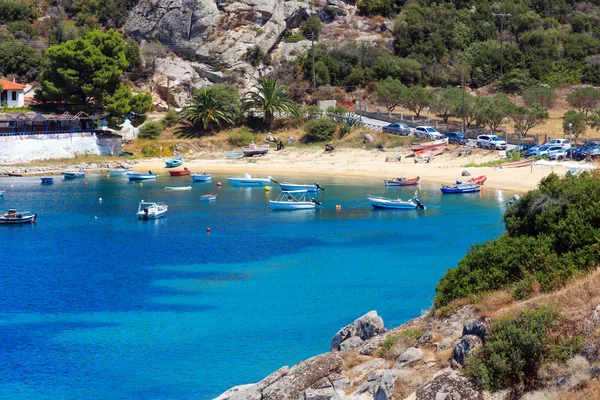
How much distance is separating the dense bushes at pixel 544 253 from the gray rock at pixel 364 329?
2.04 meters

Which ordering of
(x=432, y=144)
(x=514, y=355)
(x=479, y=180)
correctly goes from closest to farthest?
(x=514, y=355) < (x=479, y=180) < (x=432, y=144)

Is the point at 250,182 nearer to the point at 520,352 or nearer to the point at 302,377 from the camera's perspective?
the point at 302,377

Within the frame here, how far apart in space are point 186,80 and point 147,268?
70.0 meters

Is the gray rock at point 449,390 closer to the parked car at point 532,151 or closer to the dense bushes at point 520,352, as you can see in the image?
the dense bushes at point 520,352

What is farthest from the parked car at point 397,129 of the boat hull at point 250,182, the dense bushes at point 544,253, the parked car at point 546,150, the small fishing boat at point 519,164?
the dense bushes at point 544,253

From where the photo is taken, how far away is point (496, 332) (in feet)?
61.5

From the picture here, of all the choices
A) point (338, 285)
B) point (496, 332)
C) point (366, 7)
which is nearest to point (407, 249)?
point (338, 285)

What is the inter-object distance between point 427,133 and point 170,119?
33.4 metres

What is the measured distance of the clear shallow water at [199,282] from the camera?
3061 cm

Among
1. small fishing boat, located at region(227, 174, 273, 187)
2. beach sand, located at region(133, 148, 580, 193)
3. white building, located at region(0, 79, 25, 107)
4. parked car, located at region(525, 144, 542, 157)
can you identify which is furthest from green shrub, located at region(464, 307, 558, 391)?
white building, located at region(0, 79, 25, 107)

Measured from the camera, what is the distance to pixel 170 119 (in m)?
104

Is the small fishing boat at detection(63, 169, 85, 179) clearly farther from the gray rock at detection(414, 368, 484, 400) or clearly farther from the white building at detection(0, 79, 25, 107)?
the gray rock at detection(414, 368, 484, 400)

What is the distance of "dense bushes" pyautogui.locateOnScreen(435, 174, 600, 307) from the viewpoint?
888 inches

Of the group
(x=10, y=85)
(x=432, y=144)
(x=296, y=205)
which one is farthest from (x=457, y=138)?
(x=10, y=85)
